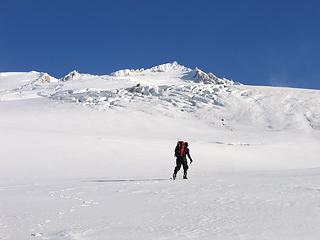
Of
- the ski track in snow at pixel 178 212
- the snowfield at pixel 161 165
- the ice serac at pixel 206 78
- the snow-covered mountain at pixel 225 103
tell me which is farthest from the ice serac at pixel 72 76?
the ski track in snow at pixel 178 212

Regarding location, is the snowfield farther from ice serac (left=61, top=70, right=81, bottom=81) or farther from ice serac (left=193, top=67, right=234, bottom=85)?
ice serac (left=193, top=67, right=234, bottom=85)

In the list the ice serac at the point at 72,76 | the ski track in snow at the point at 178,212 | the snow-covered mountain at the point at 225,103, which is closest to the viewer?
the ski track in snow at the point at 178,212

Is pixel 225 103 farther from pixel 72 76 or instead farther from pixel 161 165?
pixel 72 76

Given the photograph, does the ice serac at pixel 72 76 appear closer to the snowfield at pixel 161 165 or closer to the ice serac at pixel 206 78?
the ice serac at pixel 206 78

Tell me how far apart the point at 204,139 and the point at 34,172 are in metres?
18.7

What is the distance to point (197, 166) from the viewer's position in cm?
2573

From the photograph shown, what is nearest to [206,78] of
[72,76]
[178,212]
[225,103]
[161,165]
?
[72,76]

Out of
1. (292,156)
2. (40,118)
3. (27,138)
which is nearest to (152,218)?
(27,138)

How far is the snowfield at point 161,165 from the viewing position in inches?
322

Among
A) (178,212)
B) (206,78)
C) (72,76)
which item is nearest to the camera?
(178,212)

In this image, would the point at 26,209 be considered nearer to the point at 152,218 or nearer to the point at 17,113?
the point at 152,218

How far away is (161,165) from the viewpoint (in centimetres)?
2528

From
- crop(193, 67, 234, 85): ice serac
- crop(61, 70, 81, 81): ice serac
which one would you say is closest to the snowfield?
crop(61, 70, 81, 81): ice serac

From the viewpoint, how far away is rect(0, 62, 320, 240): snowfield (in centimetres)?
819
